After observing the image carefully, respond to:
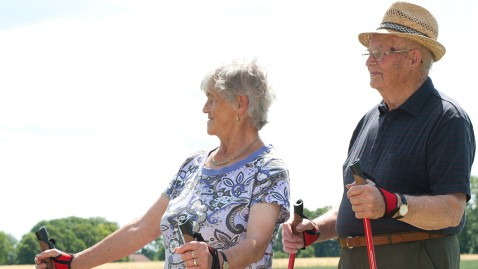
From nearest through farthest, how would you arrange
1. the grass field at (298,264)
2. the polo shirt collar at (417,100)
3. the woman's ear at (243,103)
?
the polo shirt collar at (417,100)
the woman's ear at (243,103)
the grass field at (298,264)

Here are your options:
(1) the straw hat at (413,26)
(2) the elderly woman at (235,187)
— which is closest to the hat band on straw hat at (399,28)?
(1) the straw hat at (413,26)

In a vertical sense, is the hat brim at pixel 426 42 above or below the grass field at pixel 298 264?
above

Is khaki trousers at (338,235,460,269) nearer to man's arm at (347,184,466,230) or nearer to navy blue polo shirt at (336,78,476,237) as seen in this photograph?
navy blue polo shirt at (336,78,476,237)

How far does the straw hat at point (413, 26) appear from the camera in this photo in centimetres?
491

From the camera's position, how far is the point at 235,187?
509 centimetres

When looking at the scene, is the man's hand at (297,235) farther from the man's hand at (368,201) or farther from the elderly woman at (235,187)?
the man's hand at (368,201)

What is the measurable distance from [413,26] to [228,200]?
4.12ft

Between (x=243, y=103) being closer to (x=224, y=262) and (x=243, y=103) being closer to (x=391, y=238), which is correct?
(x=224, y=262)

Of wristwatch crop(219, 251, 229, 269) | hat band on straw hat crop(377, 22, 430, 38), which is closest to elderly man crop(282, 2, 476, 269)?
hat band on straw hat crop(377, 22, 430, 38)

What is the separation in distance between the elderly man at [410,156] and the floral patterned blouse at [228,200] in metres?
0.25

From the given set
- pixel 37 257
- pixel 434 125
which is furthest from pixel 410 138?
pixel 37 257

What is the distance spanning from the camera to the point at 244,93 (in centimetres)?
509

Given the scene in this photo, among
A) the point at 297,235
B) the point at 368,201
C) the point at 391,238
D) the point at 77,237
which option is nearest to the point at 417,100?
the point at 391,238

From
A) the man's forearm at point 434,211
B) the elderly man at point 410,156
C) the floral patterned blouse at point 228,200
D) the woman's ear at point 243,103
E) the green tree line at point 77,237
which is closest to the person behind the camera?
the man's forearm at point 434,211
